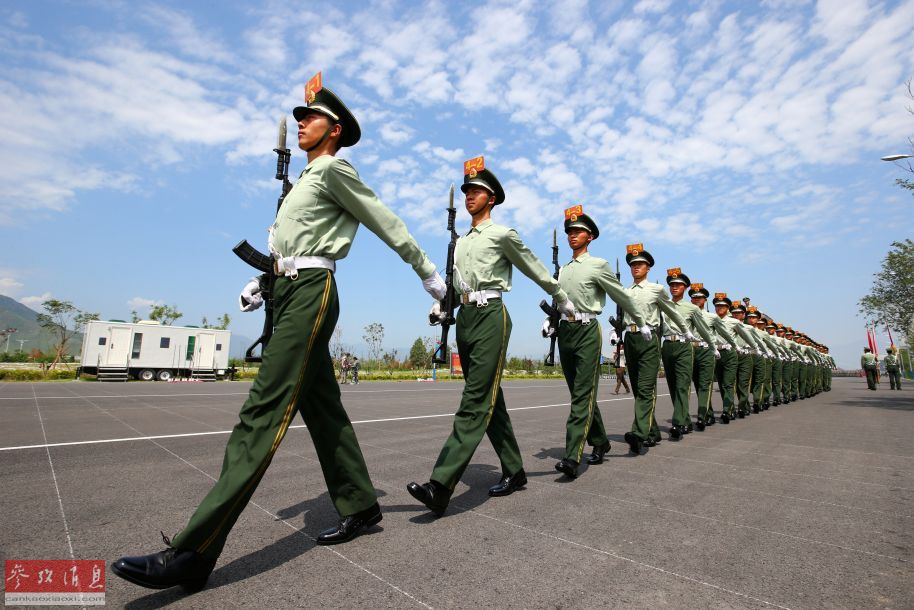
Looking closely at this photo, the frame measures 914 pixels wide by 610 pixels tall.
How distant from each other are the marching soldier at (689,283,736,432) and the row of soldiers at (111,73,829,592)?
3438 mm

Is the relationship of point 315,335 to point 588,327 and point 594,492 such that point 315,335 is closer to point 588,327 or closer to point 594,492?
point 594,492

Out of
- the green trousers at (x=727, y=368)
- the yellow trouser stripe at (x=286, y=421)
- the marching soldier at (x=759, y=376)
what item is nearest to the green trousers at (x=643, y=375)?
the yellow trouser stripe at (x=286, y=421)

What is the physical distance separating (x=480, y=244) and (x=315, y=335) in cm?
163

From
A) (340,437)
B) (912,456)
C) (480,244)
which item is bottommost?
(912,456)

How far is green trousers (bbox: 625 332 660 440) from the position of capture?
5629 millimetres

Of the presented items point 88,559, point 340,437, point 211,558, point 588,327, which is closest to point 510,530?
point 340,437

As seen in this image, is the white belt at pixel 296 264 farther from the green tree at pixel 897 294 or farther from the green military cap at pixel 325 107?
the green tree at pixel 897 294

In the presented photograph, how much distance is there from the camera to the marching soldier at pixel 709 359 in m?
8.06

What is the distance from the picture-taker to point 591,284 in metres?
4.80

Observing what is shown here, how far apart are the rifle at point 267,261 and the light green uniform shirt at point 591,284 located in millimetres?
2764

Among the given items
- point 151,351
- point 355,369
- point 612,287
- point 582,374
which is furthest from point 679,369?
point 151,351

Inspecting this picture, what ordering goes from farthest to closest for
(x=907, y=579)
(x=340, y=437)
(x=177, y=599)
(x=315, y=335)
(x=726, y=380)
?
(x=726, y=380) < (x=340, y=437) < (x=315, y=335) < (x=907, y=579) < (x=177, y=599)

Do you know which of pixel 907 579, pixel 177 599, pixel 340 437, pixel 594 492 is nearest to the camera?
pixel 177 599

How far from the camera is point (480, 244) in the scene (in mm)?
3670
